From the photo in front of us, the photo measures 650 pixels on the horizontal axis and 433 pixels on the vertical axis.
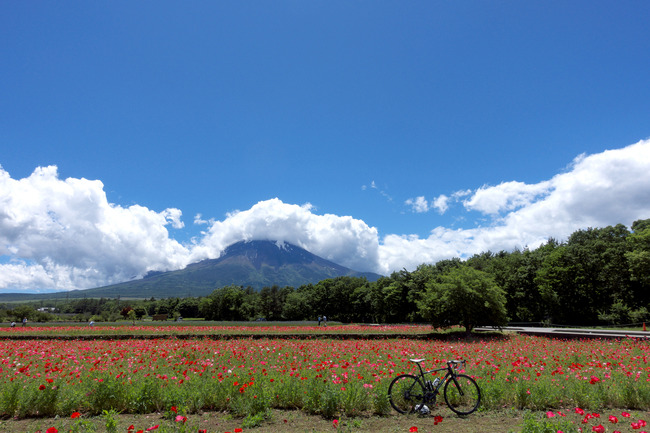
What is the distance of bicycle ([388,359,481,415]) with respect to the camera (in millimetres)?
7480

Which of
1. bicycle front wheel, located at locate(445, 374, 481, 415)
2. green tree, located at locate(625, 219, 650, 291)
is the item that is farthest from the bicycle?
green tree, located at locate(625, 219, 650, 291)

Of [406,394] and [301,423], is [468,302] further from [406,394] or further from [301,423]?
[301,423]

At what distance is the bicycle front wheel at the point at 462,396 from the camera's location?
24.8 feet

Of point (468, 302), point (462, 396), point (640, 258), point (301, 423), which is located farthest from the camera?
point (640, 258)

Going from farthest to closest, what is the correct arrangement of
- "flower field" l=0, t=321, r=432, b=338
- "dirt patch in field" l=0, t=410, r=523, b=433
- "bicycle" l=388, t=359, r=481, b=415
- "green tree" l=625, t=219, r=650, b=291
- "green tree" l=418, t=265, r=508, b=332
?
1. "green tree" l=625, t=219, r=650, b=291
2. "flower field" l=0, t=321, r=432, b=338
3. "green tree" l=418, t=265, r=508, b=332
4. "bicycle" l=388, t=359, r=481, b=415
5. "dirt patch in field" l=0, t=410, r=523, b=433

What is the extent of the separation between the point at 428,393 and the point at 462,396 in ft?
3.17

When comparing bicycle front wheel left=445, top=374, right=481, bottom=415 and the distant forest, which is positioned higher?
the distant forest

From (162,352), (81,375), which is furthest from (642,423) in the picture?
(162,352)

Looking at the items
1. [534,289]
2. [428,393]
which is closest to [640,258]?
[534,289]

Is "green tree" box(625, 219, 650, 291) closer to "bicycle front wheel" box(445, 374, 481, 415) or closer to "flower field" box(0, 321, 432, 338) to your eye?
"flower field" box(0, 321, 432, 338)

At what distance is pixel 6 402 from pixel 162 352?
717 cm

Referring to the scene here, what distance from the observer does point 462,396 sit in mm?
7801

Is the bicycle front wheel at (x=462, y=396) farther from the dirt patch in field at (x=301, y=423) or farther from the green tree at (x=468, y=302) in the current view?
the green tree at (x=468, y=302)

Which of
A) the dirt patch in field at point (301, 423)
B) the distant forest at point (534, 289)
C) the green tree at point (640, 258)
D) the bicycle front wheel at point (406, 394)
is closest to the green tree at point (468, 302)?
the distant forest at point (534, 289)
